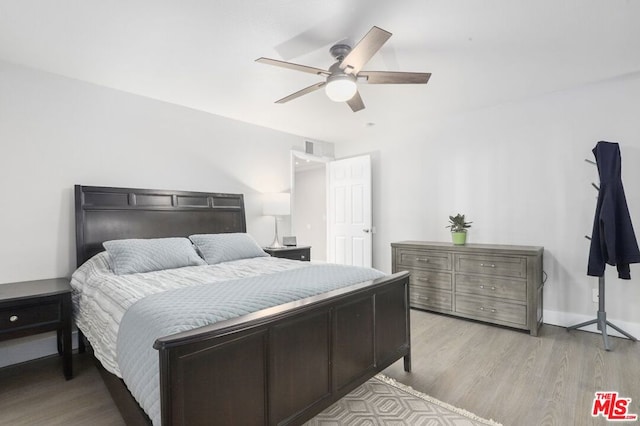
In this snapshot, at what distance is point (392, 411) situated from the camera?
197 cm

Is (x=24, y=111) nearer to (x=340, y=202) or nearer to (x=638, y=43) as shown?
(x=340, y=202)

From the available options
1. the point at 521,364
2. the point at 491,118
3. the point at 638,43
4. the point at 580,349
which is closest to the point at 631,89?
the point at 638,43

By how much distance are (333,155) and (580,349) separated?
161 inches

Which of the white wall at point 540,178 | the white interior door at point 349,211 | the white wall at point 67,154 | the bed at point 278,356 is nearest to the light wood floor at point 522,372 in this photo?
the bed at point 278,356

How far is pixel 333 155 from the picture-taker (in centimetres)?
561

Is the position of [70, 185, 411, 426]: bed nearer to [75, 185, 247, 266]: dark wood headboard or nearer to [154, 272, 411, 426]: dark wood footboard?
[154, 272, 411, 426]: dark wood footboard

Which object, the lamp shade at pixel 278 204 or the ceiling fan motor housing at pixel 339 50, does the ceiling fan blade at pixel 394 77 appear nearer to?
the ceiling fan motor housing at pixel 339 50

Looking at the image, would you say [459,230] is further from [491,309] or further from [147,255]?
[147,255]

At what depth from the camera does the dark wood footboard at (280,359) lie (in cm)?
124

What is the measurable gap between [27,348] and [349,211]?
4.01m

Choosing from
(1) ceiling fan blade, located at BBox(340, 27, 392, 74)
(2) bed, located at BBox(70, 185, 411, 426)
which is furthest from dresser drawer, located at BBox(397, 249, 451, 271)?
(1) ceiling fan blade, located at BBox(340, 27, 392, 74)

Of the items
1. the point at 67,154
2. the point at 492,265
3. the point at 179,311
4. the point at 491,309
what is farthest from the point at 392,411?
the point at 67,154

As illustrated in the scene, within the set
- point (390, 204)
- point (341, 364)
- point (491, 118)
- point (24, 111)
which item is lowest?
point (341, 364)

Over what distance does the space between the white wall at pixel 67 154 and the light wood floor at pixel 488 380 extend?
0.72 meters
